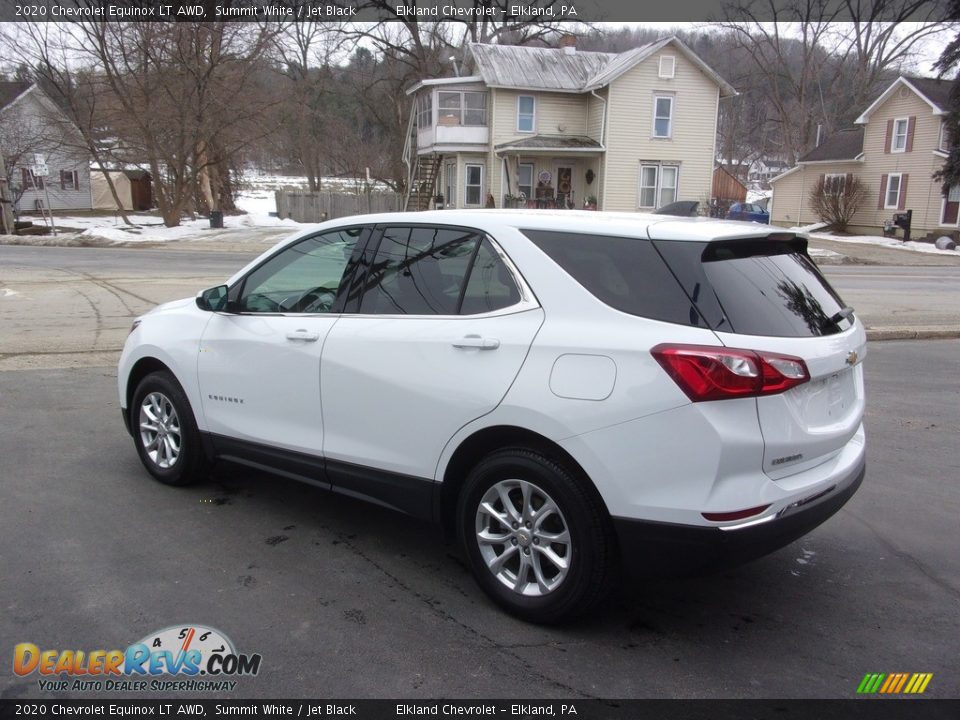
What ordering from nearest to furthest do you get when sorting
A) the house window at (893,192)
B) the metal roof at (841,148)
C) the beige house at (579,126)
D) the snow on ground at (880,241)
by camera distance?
the snow on ground at (880,241), the beige house at (579,126), the house window at (893,192), the metal roof at (841,148)

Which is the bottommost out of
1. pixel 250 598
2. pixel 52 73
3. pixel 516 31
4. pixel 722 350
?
pixel 250 598

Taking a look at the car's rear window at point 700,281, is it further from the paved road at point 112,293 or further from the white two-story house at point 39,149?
the white two-story house at point 39,149

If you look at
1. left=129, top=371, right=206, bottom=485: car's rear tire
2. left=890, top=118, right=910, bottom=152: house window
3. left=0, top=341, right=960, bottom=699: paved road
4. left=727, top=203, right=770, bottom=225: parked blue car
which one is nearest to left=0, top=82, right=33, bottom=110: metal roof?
left=727, top=203, right=770, bottom=225: parked blue car

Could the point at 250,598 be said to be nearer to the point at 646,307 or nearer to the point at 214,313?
the point at 214,313

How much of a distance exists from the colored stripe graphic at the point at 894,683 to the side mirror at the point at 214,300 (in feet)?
12.4

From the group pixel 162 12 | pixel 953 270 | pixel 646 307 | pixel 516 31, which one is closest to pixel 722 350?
pixel 646 307

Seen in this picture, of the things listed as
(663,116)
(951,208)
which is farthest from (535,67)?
(951,208)

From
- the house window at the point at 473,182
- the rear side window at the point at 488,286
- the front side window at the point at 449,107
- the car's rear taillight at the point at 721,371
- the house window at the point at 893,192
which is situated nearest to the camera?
the car's rear taillight at the point at 721,371

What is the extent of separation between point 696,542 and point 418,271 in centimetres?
185

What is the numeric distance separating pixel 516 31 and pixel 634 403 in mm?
48939

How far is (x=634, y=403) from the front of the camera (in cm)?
303

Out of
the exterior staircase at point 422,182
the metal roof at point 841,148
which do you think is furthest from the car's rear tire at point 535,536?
the metal roof at point 841,148

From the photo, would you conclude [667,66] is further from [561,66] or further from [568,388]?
[568,388]

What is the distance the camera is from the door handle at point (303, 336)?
4.12m
